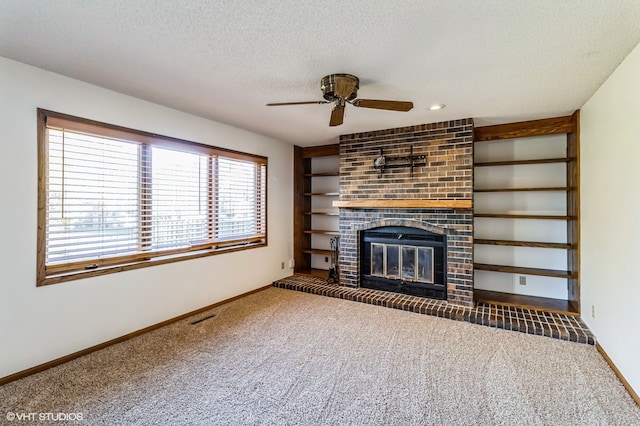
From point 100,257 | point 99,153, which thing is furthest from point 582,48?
point 100,257

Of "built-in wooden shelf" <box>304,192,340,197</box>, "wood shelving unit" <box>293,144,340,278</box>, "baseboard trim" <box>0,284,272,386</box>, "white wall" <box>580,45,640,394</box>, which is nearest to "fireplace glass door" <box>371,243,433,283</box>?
"wood shelving unit" <box>293,144,340,278</box>

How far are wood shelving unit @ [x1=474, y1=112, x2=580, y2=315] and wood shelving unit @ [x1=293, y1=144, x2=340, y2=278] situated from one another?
2271 mm

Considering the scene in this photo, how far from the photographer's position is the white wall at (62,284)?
7.14ft

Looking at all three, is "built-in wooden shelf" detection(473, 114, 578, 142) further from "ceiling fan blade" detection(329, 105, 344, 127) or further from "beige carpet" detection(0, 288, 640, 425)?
"beige carpet" detection(0, 288, 640, 425)

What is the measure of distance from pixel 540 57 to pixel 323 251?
389 cm

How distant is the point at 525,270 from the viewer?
12.0ft

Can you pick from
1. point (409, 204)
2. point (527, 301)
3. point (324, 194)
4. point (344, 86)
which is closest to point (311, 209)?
point (324, 194)

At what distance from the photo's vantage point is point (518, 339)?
113 inches

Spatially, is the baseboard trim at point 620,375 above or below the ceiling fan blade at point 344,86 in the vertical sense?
below

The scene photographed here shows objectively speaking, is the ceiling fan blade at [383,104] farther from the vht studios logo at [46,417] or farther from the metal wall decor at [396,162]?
the vht studios logo at [46,417]

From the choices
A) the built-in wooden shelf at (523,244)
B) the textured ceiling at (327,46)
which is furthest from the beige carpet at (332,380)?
the textured ceiling at (327,46)

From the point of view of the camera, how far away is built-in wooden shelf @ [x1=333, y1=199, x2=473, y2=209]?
141 inches

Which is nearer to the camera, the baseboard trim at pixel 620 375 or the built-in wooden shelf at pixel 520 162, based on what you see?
the baseboard trim at pixel 620 375

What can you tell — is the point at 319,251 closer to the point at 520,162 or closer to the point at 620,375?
the point at 520,162
